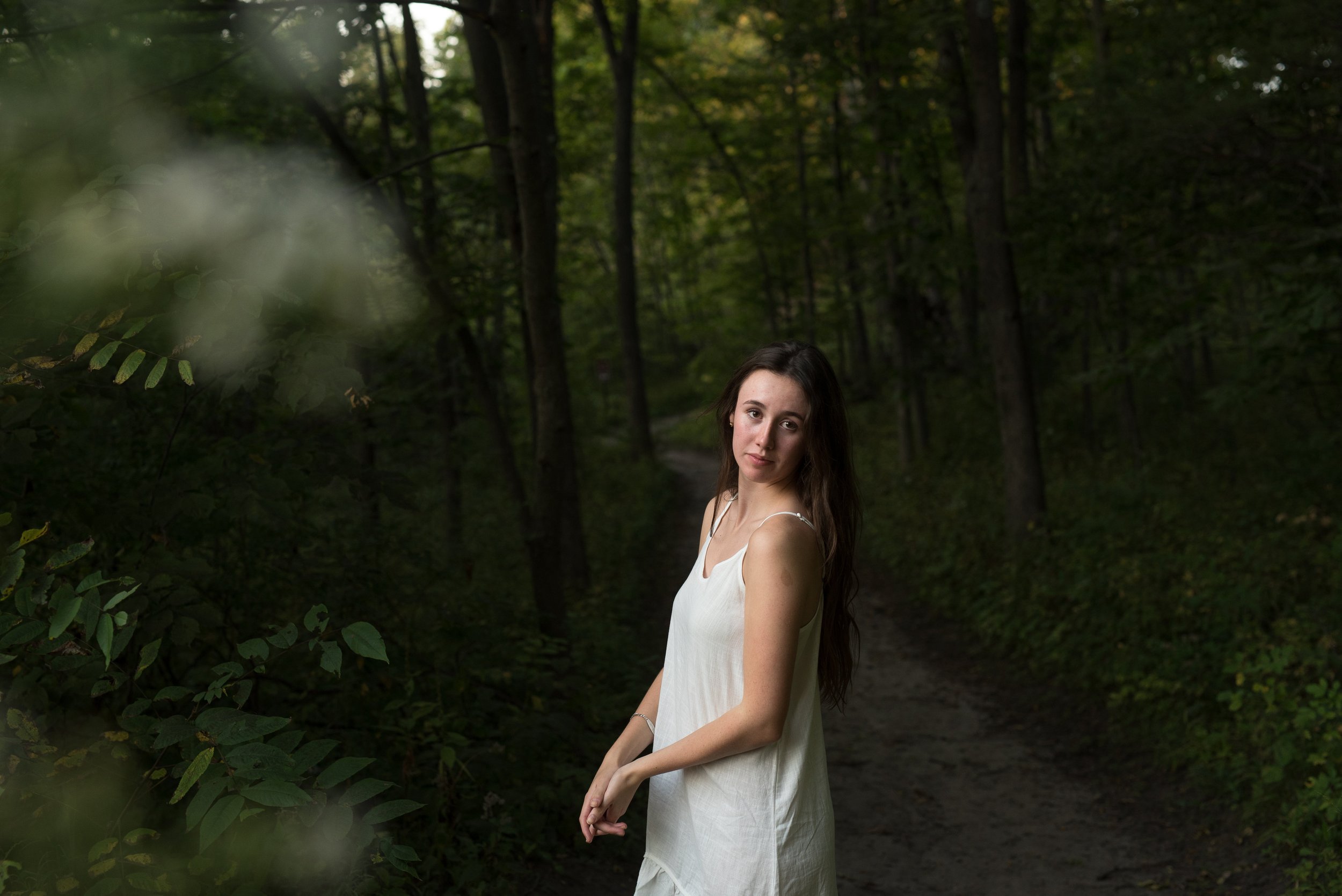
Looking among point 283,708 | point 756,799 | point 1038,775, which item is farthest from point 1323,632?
point 283,708

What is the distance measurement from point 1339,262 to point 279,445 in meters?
5.99

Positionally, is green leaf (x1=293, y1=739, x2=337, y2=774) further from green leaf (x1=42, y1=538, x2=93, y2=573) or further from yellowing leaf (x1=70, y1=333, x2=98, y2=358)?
yellowing leaf (x1=70, y1=333, x2=98, y2=358)

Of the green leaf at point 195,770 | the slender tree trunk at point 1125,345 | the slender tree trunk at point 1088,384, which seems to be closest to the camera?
the green leaf at point 195,770

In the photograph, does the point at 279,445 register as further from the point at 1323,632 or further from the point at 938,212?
the point at 938,212

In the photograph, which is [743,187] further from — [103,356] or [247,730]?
[247,730]

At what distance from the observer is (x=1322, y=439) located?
8.95 m

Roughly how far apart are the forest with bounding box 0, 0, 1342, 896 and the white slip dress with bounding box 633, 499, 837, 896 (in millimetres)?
674

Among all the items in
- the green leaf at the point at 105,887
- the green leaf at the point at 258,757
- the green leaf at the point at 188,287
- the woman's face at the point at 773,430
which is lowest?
the green leaf at the point at 105,887

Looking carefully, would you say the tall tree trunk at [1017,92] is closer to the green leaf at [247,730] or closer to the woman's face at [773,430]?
the woman's face at [773,430]

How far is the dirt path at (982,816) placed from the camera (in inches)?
189

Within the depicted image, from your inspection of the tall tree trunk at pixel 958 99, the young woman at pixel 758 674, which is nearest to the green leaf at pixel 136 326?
the young woman at pixel 758 674

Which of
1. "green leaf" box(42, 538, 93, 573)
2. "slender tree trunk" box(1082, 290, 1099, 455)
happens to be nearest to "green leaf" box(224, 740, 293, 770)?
"green leaf" box(42, 538, 93, 573)

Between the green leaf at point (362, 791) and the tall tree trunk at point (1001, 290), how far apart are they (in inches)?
337

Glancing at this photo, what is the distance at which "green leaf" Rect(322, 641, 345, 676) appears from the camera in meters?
2.01
